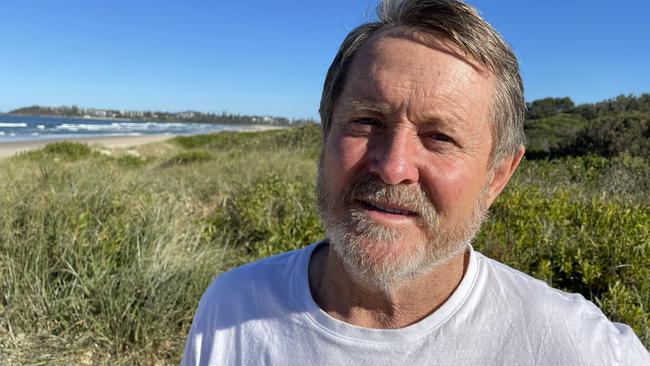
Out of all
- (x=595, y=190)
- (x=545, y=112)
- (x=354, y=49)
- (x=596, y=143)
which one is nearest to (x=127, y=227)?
(x=354, y=49)

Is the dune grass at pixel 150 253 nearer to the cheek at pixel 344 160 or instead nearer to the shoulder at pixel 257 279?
the shoulder at pixel 257 279

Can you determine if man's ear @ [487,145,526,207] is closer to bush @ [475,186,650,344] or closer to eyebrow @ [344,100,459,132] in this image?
eyebrow @ [344,100,459,132]

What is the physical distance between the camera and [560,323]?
1.30 meters

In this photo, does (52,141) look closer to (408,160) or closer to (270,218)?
(270,218)

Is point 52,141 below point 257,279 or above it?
below

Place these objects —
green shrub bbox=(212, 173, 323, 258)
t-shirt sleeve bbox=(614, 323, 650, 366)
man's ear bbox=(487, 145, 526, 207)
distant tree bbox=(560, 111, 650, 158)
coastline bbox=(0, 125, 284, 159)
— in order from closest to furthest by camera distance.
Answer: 1. t-shirt sleeve bbox=(614, 323, 650, 366)
2. man's ear bbox=(487, 145, 526, 207)
3. green shrub bbox=(212, 173, 323, 258)
4. distant tree bbox=(560, 111, 650, 158)
5. coastline bbox=(0, 125, 284, 159)

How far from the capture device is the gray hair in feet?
4.34

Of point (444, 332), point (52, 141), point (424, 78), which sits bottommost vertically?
point (52, 141)

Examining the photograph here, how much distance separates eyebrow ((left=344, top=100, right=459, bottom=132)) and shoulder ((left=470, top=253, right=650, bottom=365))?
45 cm

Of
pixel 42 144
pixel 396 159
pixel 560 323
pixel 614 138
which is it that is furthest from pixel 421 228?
pixel 42 144

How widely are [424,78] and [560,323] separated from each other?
2.43 ft

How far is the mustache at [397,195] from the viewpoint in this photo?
4.33ft

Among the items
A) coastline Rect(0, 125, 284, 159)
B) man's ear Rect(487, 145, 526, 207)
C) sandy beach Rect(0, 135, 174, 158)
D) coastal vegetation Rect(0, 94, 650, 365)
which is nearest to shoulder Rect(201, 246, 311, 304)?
man's ear Rect(487, 145, 526, 207)

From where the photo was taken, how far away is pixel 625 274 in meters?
3.51
